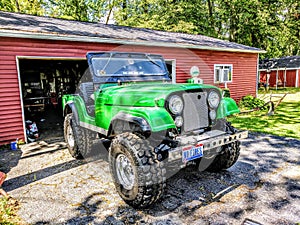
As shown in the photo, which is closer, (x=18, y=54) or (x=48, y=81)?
(x=18, y=54)

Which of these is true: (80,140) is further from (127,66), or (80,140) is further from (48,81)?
(48,81)

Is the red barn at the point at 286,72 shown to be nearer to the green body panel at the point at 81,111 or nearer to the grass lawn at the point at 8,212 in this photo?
the green body panel at the point at 81,111

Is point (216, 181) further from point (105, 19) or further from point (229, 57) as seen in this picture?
point (105, 19)

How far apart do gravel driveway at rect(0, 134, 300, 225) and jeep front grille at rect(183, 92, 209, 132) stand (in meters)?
0.95

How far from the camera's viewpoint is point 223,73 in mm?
11336

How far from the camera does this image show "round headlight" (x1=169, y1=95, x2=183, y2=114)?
8.55 feet

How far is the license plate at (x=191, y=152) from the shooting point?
8.05ft

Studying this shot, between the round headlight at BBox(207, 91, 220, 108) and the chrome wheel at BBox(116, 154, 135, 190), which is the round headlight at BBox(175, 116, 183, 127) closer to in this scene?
the round headlight at BBox(207, 91, 220, 108)

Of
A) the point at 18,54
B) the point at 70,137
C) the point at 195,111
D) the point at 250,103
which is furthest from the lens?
A: the point at 250,103

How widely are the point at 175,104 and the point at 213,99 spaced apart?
71cm

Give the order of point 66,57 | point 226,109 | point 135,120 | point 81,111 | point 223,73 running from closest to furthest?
point 135,120
point 226,109
point 81,111
point 66,57
point 223,73

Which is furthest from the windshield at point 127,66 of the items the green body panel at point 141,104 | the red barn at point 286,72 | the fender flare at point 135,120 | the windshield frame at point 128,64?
the red barn at point 286,72

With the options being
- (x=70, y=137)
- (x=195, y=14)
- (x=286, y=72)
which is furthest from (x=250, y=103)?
(x=286, y=72)

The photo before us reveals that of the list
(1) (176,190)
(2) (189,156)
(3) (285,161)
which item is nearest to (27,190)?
(1) (176,190)
